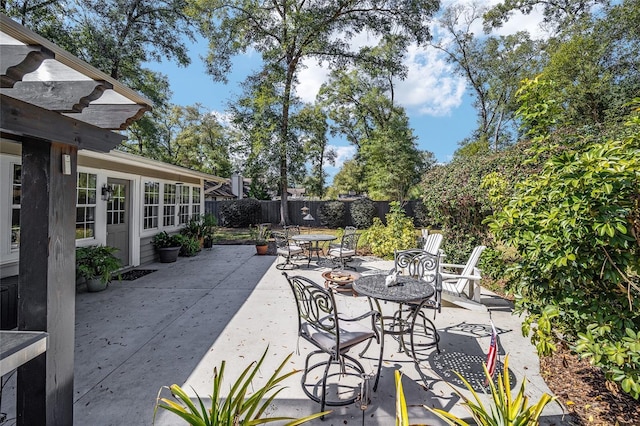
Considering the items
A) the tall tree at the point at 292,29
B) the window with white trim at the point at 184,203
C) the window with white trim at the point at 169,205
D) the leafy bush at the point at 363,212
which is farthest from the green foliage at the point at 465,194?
the tall tree at the point at 292,29

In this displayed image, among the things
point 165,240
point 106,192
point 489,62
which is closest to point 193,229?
point 165,240

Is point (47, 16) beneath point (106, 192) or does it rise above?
above

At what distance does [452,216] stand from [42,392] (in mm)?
6477

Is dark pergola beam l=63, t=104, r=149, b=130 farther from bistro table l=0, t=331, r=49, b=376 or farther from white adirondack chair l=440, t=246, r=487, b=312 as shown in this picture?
white adirondack chair l=440, t=246, r=487, b=312

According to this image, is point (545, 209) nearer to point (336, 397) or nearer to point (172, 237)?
point (336, 397)

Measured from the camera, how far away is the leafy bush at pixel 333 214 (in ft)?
56.6

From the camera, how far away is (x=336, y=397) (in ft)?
7.87

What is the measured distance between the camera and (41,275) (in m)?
1.61

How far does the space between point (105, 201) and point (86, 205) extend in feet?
1.36

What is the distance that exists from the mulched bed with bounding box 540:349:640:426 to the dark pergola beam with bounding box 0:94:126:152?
378 centimetres

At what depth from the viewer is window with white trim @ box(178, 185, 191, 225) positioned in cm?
935

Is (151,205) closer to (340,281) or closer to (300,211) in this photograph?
(340,281)

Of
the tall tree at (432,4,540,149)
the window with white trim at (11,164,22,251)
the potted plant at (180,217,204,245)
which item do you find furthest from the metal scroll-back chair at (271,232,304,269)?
the tall tree at (432,4,540,149)

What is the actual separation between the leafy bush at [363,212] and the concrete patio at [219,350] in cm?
1167
